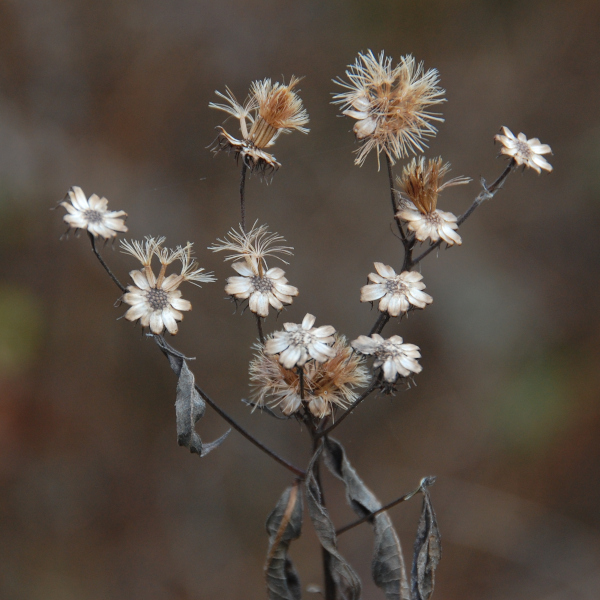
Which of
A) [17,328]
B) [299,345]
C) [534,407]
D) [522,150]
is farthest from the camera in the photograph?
[534,407]

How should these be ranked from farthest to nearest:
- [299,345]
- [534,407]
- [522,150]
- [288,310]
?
[534,407]
[288,310]
[522,150]
[299,345]

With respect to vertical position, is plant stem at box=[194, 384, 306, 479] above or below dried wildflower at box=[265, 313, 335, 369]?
below

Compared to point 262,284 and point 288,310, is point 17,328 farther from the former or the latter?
point 262,284

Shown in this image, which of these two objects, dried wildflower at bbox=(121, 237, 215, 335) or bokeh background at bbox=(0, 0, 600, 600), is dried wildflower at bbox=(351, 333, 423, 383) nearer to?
dried wildflower at bbox=(121, 237, 215, 335)

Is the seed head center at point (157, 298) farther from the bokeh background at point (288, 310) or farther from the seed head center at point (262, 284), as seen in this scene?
the bokeh background at point (288, 310)

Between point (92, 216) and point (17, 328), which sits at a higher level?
point (17, 328)

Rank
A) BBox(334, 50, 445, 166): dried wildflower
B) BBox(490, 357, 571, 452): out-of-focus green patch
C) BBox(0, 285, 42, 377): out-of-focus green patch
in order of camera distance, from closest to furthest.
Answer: BBox(334, 50, 445, 166): dried wildflower
BBox(0, 285, 42, 377): out-of-focus green patch
BBox(490, 357, 571, 452): out-of-focus green patch

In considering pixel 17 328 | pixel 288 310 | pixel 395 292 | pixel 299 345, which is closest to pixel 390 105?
pixel 395 292

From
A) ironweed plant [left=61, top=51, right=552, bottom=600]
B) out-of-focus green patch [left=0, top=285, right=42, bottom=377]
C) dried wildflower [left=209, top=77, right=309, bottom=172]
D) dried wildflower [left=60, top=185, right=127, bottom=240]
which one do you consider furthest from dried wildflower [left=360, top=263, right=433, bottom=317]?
out-of-focus green patch [left=0, top=285, right=42, bottom=377]
